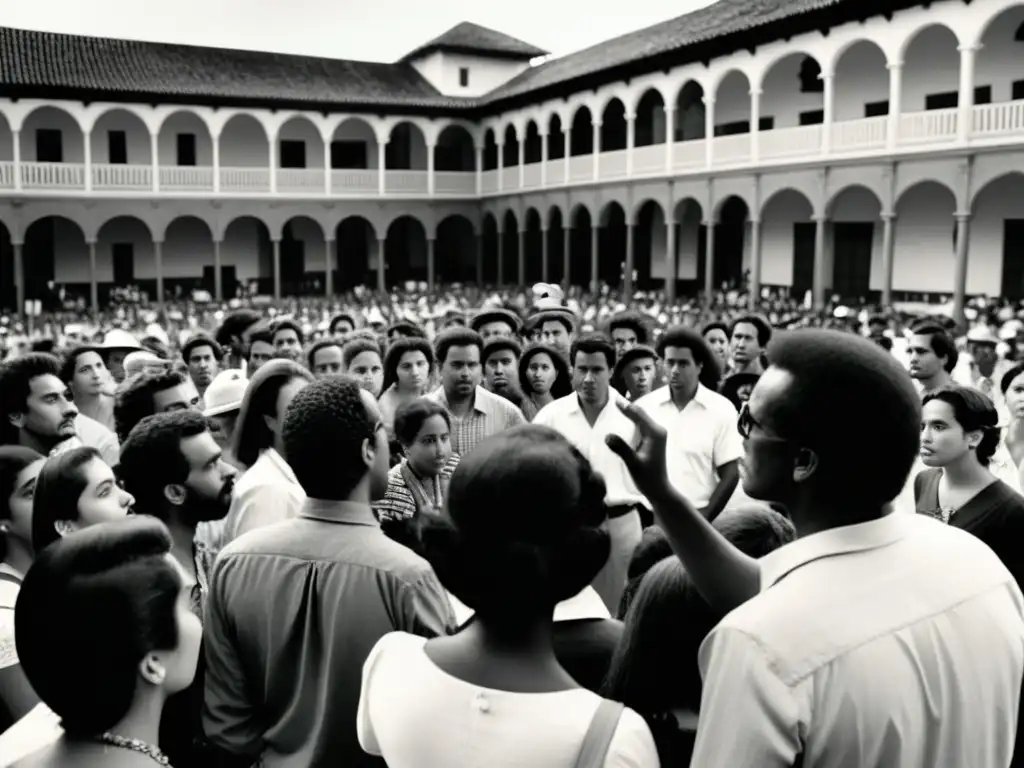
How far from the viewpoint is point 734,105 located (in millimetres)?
30812

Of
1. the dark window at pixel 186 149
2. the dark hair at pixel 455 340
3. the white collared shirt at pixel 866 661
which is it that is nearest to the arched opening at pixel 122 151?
the dark window at pixel 186 149

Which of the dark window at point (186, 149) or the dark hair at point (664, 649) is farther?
the dark window at point (186, 149)

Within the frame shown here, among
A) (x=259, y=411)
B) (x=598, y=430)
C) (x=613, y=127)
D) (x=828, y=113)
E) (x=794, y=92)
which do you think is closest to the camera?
(x=259, y=411)

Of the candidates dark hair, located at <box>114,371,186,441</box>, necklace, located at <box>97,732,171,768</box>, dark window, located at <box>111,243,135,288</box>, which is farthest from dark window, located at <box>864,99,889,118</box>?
necklace, located at <box>97,732,171,768</box>

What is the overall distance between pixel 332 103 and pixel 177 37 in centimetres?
5752

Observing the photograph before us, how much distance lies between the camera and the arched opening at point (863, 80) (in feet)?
84.5

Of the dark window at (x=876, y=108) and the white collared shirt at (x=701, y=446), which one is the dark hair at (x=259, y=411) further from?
the dark window at (x=876, y=108)

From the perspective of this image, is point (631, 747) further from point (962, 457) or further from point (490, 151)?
point (490, 151)

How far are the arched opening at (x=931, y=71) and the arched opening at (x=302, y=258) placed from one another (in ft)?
74.7

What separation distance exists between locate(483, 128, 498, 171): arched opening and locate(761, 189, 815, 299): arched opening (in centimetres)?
1368

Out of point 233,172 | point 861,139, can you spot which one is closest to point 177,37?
point 233,172

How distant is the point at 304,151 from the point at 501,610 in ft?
131

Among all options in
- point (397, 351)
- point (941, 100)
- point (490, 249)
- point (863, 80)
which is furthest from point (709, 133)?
point (397, 351)

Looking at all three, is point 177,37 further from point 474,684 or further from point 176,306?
point 474,684
